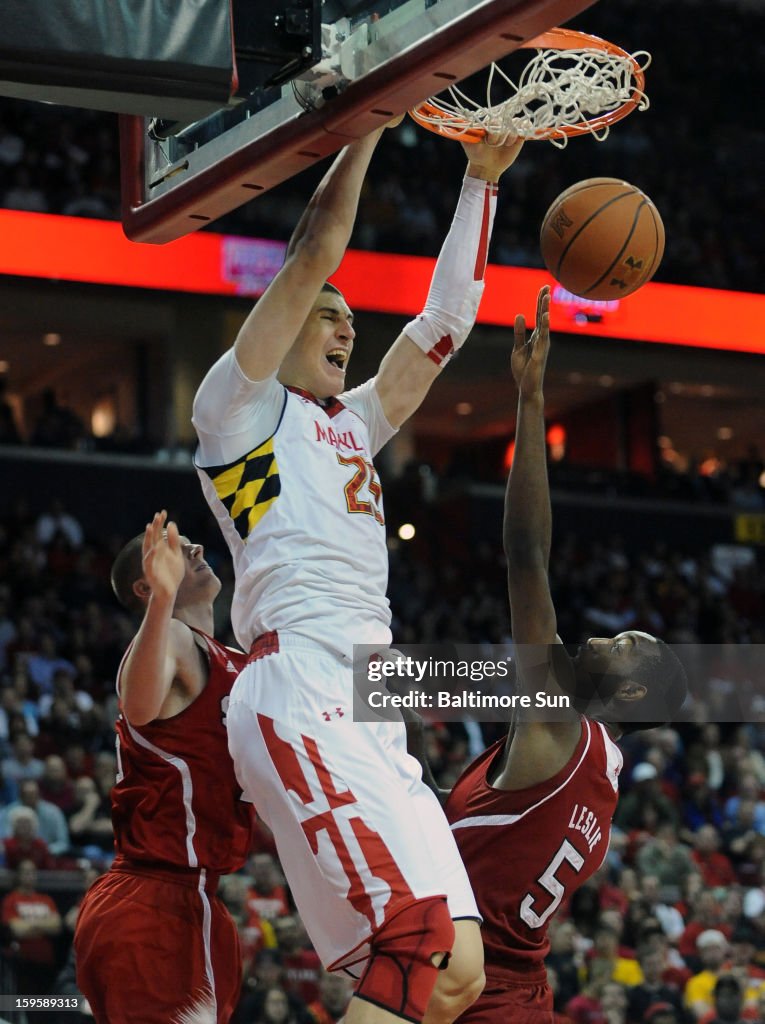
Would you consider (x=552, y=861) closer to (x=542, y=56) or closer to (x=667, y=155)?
(x=542, y=56)

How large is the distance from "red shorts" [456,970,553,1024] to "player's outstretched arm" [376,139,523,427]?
1543mm

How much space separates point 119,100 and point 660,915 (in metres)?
7.90

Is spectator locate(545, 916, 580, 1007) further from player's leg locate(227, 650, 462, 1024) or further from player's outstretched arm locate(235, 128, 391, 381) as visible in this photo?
player's outstretched arm locate(235, 128, 391, 381)

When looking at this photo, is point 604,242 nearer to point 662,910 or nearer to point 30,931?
point 30,931

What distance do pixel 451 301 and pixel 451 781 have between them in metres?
7.21

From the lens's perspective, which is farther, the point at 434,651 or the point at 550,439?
the point at 550,439

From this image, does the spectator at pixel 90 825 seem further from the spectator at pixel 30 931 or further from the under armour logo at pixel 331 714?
the under armour logo at pixel 331 714

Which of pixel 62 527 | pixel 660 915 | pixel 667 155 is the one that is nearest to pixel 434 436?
pixel 667 155

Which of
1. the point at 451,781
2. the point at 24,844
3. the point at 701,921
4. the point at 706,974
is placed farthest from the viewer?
the point at 451,781

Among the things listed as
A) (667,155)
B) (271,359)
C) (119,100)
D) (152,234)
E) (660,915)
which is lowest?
(660,915)

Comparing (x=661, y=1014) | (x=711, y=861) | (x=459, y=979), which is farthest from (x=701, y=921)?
(x=459, y=979)

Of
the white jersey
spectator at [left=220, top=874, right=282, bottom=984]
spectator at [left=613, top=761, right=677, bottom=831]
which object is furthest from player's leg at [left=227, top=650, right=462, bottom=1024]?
spectator at [left=613, top=761, right=677, bottom=831]

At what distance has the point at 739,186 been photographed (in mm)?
21750

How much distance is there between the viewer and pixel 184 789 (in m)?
4.24
